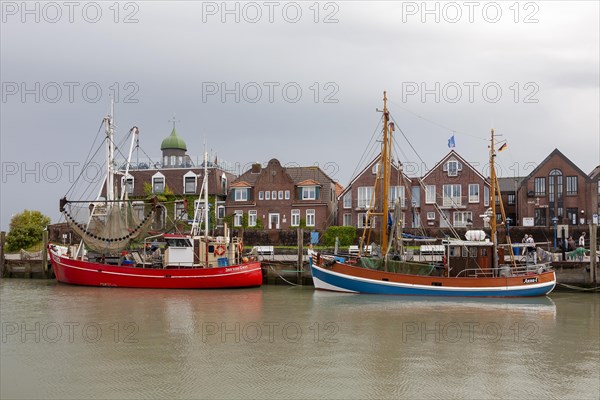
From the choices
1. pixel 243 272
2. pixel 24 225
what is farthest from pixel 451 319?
pixel 24 225

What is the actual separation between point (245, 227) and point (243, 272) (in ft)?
83.5

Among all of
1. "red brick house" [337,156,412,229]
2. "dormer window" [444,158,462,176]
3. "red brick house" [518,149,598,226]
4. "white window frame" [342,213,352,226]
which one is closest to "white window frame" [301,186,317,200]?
"red brick house" [337,156,412,229]

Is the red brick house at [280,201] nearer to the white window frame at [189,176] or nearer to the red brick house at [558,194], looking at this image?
the white window frame at [189,176]

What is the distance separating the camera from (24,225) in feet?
185

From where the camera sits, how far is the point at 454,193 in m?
59.7

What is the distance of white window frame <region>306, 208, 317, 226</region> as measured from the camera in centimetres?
6140

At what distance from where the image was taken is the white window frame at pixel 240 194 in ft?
209

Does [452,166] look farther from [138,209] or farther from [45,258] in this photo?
[45,258]

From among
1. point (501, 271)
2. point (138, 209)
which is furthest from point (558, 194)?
point (138, 209)

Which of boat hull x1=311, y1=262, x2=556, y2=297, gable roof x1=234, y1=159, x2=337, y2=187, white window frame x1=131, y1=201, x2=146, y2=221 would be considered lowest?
boat hull x1=311, y1=262, x2=556, y2=297

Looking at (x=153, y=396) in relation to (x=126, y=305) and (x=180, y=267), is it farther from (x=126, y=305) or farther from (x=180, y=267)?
(x=180, y=267)

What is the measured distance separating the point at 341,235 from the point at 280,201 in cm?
939

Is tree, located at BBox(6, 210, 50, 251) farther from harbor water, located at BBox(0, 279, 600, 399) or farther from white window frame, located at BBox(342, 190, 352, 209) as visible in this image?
white window frame, located at BBox(342, 190, 352, 209)

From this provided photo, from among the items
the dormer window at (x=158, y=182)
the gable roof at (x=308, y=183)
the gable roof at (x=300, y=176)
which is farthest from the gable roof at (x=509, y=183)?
the dormer window at (x=158, y=182)
